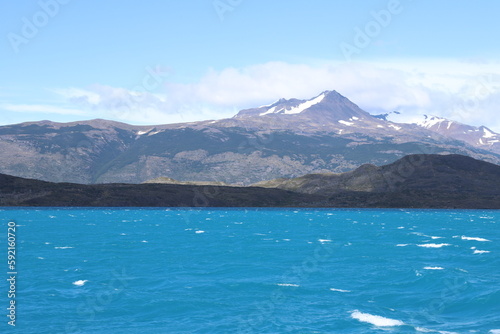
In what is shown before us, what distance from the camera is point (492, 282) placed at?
47188 mm

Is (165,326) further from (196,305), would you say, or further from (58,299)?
(58,299)

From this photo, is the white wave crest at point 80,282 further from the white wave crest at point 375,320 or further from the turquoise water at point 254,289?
the white wave crest at point 375,320

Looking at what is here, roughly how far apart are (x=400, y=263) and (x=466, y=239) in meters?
36.7

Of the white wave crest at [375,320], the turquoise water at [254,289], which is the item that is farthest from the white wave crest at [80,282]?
the white wave crest at [375,320]

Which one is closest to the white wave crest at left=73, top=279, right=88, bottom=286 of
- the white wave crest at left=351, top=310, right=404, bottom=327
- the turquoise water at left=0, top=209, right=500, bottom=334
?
the turquoise water at left=0, top=209, right=500, bottom=334

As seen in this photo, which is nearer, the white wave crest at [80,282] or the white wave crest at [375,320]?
the white wave crest at [375,320]

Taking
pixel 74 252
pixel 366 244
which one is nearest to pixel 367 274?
pixel 366 244

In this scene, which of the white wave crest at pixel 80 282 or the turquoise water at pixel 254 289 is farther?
the white wave crest at pixel 80 282

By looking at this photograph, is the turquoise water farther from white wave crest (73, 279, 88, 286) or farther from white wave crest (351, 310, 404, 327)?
white wave crest (73, 279, 88, 286)

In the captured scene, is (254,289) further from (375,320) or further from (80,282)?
(80,282)

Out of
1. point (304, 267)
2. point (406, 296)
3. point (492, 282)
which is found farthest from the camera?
point (304, 267)

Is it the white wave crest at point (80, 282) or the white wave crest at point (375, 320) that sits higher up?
the white wave crest at point (375, 320)

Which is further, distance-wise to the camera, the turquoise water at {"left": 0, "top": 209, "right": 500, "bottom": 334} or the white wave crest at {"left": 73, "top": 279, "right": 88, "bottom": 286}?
the white wave crest at {"left": 73, "top": 279, "right": 88, "bottom": 286}

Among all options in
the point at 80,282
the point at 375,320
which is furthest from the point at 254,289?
the point at 80,282
